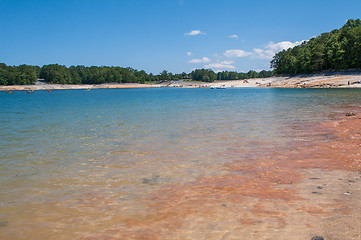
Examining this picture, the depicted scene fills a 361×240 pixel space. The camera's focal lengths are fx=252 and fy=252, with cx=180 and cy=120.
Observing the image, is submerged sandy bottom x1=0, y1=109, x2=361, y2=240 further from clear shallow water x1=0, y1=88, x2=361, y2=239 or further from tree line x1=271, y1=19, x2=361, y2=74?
tree line x1=271, y1=19, x2=361, y2=74

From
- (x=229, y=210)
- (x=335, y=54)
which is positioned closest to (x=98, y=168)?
(x=229, y=210)

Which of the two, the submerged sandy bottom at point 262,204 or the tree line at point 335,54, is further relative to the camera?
the tree line at point 335,54

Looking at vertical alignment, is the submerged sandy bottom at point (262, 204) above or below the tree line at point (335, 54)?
below

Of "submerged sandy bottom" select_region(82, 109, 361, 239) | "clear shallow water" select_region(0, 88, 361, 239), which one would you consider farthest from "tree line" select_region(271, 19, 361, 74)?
"submerged sandy bottom" select_region(82, 109, 361, 239)

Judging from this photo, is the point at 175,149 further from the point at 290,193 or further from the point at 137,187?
the point at 290,193

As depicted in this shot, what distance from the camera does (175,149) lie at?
12023 mm

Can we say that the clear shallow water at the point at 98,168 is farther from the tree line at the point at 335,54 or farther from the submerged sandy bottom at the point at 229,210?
the tree line at the point at 335,54

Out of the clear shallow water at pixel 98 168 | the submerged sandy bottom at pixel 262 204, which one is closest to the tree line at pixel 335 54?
the clear shallow water at pixel 98 168

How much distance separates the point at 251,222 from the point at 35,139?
14.1 metres

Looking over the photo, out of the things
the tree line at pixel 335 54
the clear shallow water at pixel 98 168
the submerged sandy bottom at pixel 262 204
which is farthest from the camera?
the tree line at pixel 335 54

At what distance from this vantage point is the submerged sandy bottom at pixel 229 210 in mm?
4953

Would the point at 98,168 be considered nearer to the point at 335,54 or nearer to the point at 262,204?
the point at 262,204

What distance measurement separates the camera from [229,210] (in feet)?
19.1

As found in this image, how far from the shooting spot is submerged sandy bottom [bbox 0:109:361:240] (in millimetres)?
4953
